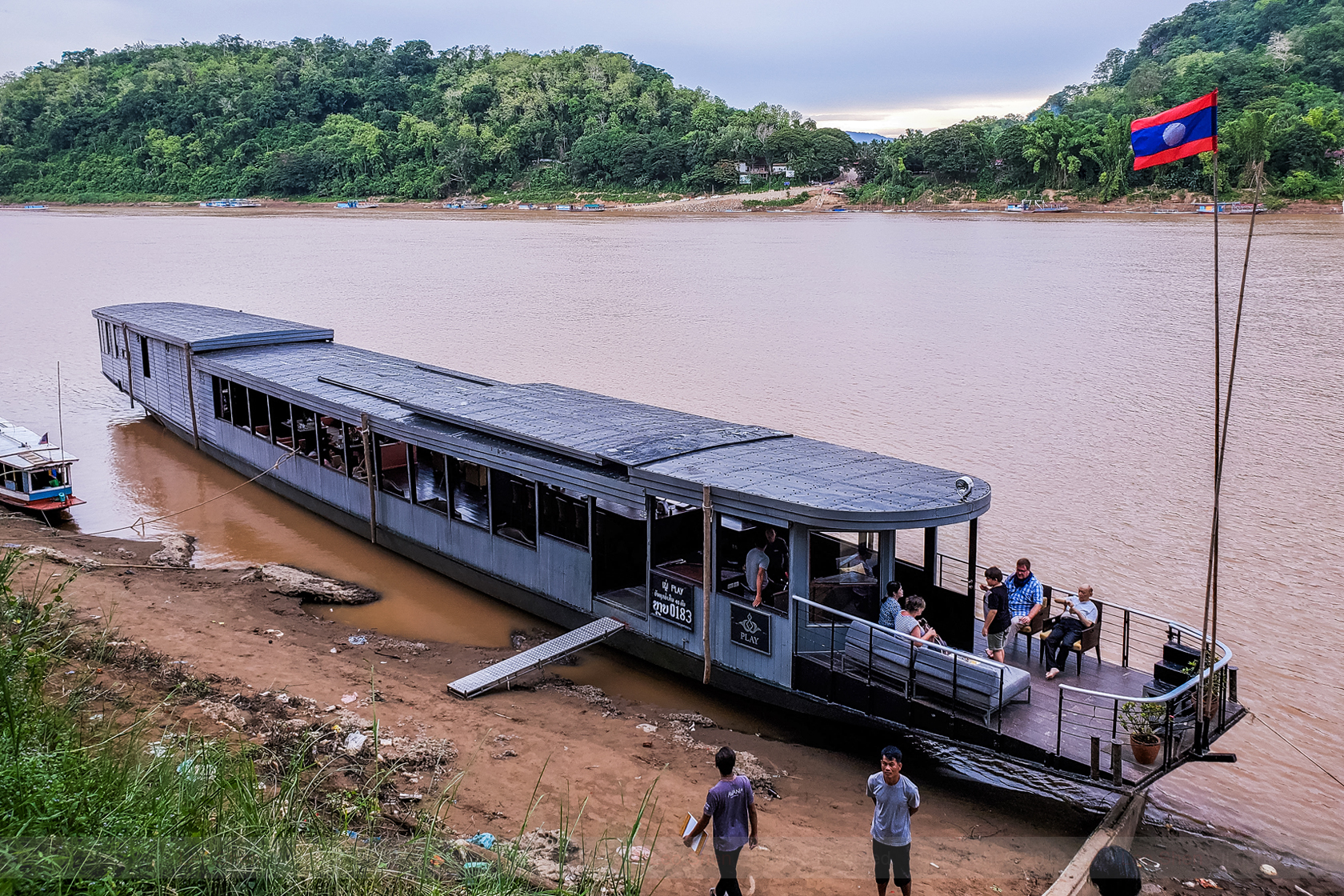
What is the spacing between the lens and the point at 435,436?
537 inches

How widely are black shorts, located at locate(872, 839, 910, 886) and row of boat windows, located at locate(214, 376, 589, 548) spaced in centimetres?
558

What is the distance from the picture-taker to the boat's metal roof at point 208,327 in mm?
20422

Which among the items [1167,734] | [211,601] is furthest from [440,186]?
[1167,734]

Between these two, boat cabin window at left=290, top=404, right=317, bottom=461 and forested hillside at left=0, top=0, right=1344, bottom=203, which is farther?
forested hillside at left=0, top=0, right=1344, bottom=203

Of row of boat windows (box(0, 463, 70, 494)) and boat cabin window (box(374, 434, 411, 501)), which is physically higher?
boat cabin window (box(374, 434, 411, 501))

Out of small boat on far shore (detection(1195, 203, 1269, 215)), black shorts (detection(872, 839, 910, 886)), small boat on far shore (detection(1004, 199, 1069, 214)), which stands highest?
small boat on far shore (detection(1004, 199, 1069, 214))

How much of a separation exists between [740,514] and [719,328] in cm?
3078

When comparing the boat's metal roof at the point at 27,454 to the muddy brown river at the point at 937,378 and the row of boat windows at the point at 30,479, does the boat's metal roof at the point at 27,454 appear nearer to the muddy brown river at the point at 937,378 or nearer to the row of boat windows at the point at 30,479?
the row of boat windows at the point at 30,479

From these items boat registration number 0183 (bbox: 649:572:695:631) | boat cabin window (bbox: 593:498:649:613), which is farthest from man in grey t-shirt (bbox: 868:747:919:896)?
boat cabin window (bbox: 593:498:649:613)

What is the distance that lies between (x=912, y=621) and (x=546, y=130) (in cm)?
11208

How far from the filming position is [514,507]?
13.2 metres

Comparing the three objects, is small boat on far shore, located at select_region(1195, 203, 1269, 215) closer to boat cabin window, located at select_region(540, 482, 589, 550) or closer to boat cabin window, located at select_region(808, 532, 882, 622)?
boat cabin window, located at select_region(808, 532, 882, 622)

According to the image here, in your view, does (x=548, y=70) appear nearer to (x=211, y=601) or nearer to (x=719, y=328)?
(x=719, y=328)

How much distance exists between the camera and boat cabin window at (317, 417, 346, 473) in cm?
1656
